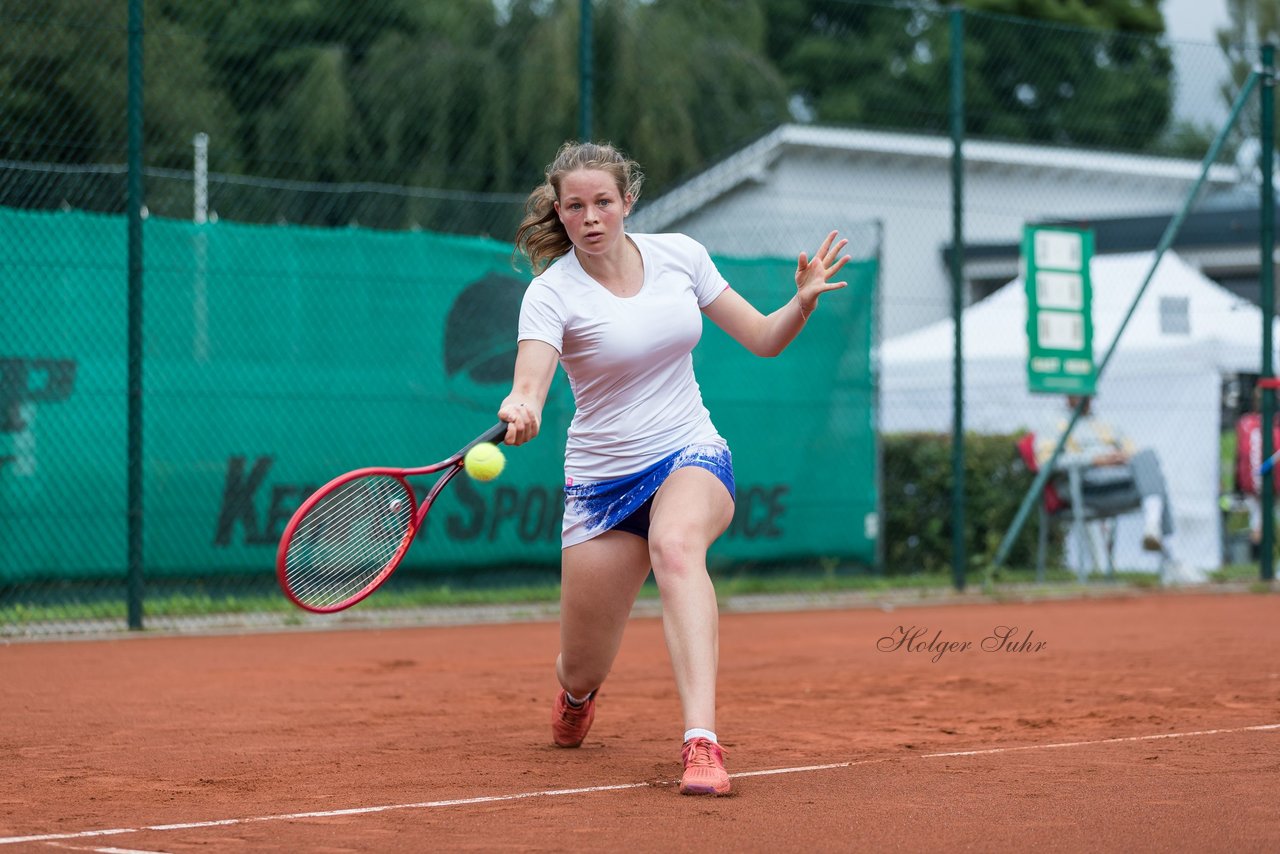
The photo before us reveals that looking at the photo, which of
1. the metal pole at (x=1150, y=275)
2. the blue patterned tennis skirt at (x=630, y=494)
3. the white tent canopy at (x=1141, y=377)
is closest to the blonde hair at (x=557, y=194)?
the blue patterned tennis skirt at (x=630, y=494)

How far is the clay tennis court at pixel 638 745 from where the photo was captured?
12.7 feet

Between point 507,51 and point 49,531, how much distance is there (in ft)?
43.9

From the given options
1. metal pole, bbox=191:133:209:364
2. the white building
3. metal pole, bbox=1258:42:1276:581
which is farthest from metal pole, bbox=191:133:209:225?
metal pole, bbox=1258:42:1276:581

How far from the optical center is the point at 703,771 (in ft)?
13.9

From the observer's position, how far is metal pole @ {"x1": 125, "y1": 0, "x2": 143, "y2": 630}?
8.28m

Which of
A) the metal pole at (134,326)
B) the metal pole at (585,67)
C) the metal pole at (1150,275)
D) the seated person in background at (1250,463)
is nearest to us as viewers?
the metal pole at (134,326)

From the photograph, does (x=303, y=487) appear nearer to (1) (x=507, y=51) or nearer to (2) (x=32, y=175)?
(2) (x=32, y=175)

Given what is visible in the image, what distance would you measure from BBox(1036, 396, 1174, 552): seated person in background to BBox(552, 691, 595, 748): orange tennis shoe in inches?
286

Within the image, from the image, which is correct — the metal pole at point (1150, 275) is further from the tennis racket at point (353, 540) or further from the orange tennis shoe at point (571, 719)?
the tennis racket at point (353, 540)

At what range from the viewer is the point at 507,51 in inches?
818

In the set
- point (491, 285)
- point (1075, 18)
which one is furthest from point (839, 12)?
point (491, 285)

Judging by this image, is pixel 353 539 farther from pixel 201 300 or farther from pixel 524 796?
pixel 201 300

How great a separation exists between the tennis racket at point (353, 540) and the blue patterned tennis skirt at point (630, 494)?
0.40 m

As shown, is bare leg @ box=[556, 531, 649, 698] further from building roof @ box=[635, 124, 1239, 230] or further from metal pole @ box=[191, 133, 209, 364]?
building roof @ box=[635, 124, 1239, 230]
